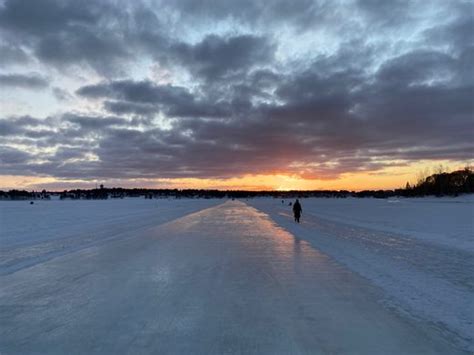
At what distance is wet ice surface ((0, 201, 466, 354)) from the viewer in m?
4.83

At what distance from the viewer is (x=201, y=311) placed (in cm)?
619

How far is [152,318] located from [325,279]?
4283 millimetres

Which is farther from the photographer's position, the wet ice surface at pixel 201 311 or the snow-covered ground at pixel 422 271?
the snow-covered ground at pixel 422 271

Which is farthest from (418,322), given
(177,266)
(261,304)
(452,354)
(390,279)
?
(177,266)

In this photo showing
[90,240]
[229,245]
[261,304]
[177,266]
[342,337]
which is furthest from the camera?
[90,240]

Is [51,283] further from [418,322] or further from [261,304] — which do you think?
[418,322]

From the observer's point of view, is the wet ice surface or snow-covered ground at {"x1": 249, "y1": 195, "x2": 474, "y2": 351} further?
snow-covered ground at {"x1": 249, "y1": 195, "x2": 474, "y2": 351}

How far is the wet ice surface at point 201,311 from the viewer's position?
15.8 ft

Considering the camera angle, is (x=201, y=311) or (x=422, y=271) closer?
(x=201, y=311)

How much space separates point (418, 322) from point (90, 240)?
45.2ft

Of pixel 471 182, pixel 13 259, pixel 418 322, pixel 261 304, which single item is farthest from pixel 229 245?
pixel 471 182

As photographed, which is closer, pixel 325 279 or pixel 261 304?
pixel 261 304

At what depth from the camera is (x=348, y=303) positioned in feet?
22.1

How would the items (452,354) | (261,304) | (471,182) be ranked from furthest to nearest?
1. (471,182)
2. (261,304)
3. (452,354)
